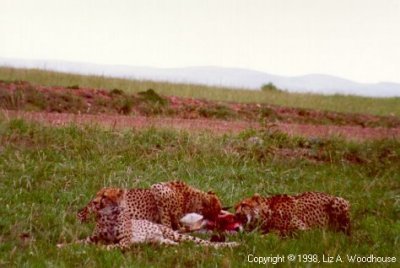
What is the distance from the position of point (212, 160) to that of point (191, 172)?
106 centimetres

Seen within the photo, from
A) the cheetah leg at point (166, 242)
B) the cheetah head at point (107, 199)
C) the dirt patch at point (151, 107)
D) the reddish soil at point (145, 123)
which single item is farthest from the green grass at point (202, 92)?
the cheetah leg at point (166, 242)

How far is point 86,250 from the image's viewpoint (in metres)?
5.40

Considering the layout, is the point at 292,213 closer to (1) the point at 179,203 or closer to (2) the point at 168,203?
(1) the point at 179,203

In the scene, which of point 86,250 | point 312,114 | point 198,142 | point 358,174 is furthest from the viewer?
point 312,114

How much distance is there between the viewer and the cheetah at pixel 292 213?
615cm

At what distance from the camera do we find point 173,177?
29.1 feet

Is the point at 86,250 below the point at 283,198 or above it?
below

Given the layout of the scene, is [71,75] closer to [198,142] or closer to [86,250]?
[198,142]

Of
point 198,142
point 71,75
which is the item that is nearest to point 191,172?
point 198,142

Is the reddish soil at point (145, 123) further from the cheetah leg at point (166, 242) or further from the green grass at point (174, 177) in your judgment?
the cheetah leg at point (166, 242)

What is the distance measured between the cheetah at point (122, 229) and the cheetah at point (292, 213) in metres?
0.57

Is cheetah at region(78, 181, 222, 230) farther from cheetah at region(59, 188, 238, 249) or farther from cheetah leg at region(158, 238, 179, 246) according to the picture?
cheetah leg at region(158, 238, 179, 246)

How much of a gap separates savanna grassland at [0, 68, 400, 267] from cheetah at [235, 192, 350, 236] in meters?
0.21

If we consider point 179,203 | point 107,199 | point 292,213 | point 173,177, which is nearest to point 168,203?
point 179,203
